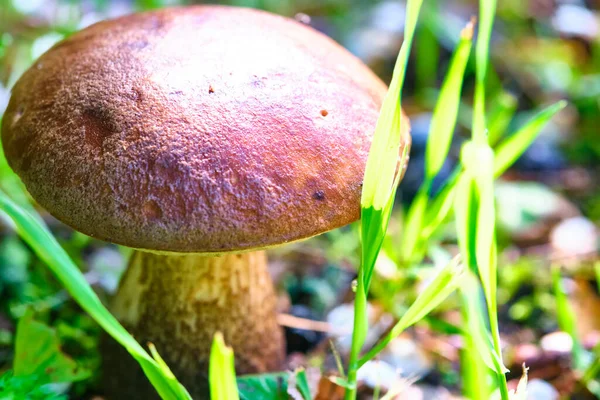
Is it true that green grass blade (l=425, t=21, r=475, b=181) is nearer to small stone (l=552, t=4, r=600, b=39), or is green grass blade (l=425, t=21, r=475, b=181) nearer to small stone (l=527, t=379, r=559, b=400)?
small stone (l=527, t=379, r=559, b=400)

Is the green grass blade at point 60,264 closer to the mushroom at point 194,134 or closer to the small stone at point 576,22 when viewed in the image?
the mushroom at point 194,134

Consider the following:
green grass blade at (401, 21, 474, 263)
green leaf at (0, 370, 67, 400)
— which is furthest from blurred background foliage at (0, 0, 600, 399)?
green grass blade at (401, 21, 474, 263)

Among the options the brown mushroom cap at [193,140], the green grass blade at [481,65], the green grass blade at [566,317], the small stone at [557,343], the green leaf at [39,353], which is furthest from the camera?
the small stone at [557,343]

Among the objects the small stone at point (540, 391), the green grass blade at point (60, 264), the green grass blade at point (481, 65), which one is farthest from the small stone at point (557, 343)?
the green grass blade at point (60, 264)

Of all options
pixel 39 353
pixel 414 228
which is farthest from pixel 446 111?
pixel 39 353

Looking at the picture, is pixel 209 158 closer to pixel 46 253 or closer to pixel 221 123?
pixel 221 123

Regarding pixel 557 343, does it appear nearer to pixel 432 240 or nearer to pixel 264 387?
pixel 432 240
